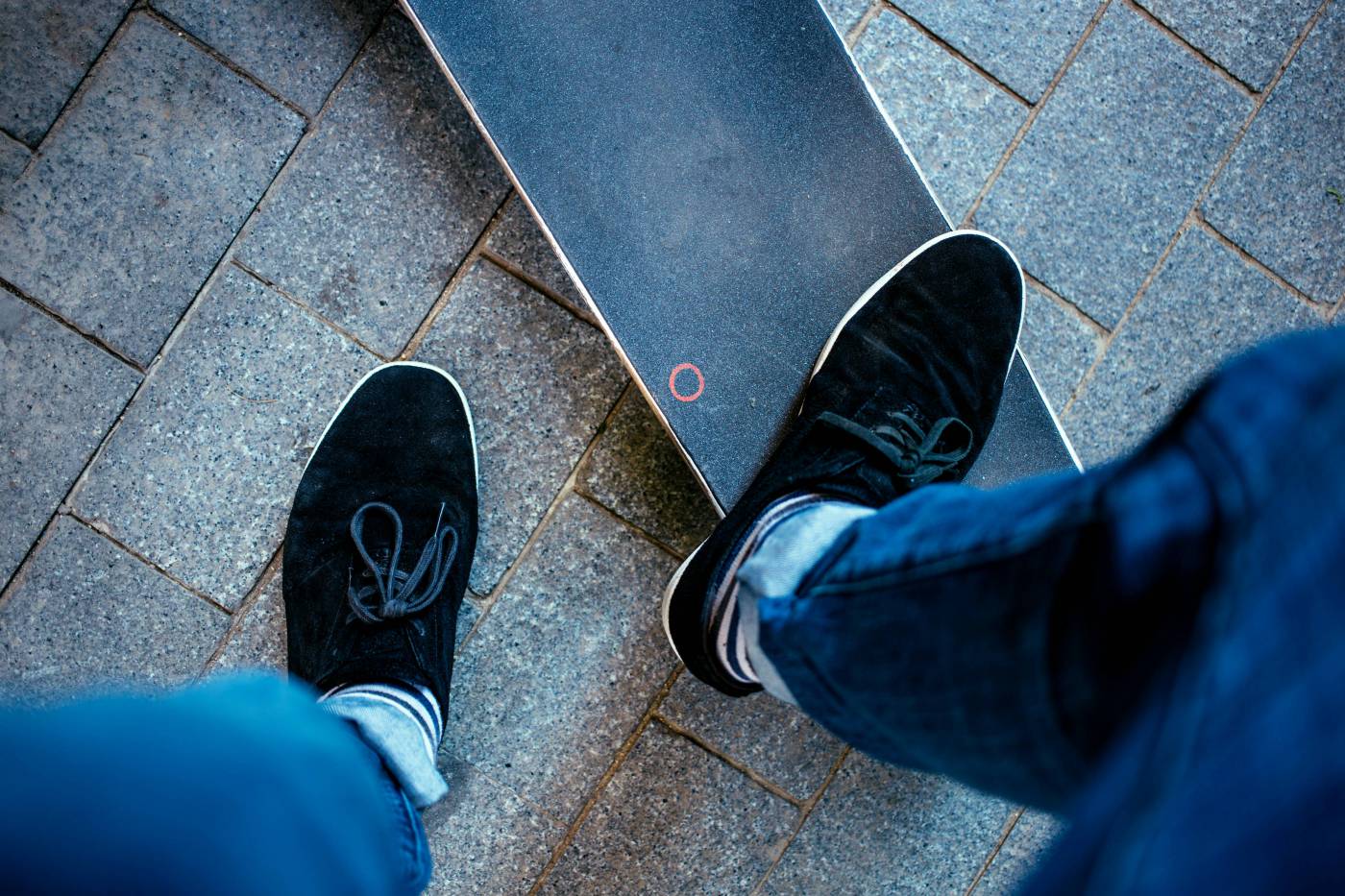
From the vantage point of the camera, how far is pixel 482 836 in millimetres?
1230

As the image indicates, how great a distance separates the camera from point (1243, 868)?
0.49 meters

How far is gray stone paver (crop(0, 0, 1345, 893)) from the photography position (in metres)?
1.19

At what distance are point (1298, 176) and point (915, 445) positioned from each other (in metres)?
0.82

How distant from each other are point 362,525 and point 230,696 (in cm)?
52

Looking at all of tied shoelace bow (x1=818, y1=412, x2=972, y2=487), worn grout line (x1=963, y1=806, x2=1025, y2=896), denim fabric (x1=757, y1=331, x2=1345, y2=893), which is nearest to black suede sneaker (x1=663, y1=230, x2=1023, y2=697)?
tied shoelace bow (x1=818, y1=412, x2=972, y2=487)

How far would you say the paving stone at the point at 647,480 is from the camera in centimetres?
126

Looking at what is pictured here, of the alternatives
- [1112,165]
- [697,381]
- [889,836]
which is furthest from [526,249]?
[889,836]

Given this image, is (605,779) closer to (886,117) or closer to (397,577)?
(397,577)

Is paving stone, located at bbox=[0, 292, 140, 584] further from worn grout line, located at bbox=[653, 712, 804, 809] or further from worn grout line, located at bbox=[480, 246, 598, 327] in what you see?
worn grout line, located at bbox=[653, 712, 804, 809]

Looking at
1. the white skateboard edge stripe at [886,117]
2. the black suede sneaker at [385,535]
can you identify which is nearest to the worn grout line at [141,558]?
the black suede sneaker at [385,535]

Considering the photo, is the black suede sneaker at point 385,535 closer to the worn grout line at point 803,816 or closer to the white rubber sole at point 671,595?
the white rubber sole at point 671,595

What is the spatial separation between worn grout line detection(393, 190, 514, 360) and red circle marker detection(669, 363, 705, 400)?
33 cm

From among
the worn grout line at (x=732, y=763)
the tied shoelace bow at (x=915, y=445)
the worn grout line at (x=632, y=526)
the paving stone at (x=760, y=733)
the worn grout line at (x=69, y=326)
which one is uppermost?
the tied shoelace bow at (x=915, y=445)

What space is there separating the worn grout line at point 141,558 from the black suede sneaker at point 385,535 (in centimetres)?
11
